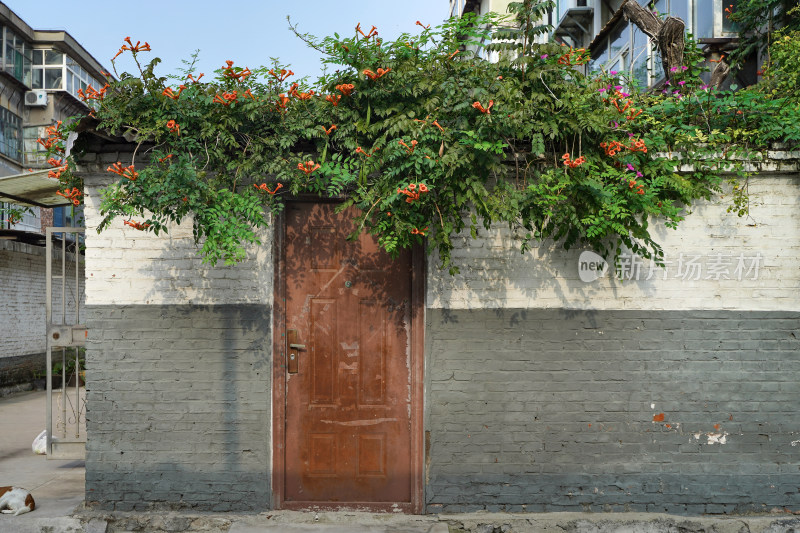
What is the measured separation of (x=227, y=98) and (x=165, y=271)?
150 cm

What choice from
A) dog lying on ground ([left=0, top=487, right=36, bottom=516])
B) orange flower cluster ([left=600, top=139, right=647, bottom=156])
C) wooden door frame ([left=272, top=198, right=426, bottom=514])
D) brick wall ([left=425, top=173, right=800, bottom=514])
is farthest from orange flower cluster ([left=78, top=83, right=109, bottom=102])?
orange flower cluster ([left=600, top=139, right=647, bottom=156])

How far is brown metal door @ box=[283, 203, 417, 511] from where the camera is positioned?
5223mm

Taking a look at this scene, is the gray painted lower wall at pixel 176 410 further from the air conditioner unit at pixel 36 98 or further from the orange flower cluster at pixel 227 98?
the air conditioner unit at pixel 36 98

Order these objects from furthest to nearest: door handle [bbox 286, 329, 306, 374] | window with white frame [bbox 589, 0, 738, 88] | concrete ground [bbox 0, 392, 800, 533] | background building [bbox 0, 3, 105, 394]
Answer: background building [bbox 0, 3, 105, 394]
window with white frame [bbox 589, 0, 738, 88]
door handle [bbox 286, 329, 306, 374]
concrete ground [bbox 0, 392, 800, 533]

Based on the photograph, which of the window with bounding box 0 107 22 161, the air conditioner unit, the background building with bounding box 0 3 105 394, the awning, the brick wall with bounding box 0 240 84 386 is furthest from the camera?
the air conditioner unit

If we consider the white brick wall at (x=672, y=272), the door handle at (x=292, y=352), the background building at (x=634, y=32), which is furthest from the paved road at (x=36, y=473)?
the background building at (x=634, y=32)

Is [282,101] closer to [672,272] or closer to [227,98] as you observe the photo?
[227,98]

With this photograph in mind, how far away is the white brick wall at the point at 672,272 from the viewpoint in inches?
205

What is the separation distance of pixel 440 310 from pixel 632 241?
5.44ft

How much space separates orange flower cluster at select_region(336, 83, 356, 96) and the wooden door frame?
1005mm

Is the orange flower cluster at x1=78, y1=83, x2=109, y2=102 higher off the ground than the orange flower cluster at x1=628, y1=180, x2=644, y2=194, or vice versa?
the orange flower cluster at x1=78, y1=83, x2=109, y2=102

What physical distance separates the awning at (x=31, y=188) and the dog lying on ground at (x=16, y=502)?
2.82 metres

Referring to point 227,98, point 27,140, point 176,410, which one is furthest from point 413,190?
point 27,140

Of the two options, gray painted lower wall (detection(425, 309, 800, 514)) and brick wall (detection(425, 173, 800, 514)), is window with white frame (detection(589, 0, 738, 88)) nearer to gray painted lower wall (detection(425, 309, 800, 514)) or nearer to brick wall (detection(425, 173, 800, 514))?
brick wall (detection(425, 173, 800, 514))
